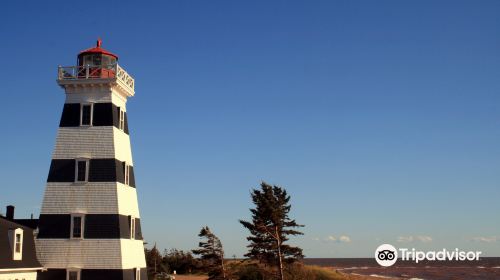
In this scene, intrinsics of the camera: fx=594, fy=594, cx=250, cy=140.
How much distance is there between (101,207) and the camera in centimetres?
3369

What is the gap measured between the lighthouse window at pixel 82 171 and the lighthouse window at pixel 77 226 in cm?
220

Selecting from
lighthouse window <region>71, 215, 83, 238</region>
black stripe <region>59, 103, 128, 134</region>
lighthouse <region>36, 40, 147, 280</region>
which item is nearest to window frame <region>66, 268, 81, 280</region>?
lighthouse <region>36, 40, 147, 280</region>

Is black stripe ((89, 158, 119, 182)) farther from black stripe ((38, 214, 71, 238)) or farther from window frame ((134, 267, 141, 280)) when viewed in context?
window frame ((134, 267, 141, 280))

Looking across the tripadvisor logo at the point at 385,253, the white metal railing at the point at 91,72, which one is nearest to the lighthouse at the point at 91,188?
the white metal railing at the point at 91,72

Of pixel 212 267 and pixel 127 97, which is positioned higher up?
pixel 127 97

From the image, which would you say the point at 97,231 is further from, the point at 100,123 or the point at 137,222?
the point at 100,123

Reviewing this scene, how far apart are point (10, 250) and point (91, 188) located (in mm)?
5400

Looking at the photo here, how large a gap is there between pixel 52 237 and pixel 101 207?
3.22m

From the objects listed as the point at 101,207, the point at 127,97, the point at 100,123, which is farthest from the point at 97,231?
the point at 127,97

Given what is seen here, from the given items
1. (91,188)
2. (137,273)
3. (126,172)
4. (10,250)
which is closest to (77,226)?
(91,188)

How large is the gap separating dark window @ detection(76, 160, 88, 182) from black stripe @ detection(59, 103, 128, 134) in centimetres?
237

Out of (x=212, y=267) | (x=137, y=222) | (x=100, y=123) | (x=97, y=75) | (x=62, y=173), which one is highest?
(x=97, y=75)

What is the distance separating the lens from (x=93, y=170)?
112ft

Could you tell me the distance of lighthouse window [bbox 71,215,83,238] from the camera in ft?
110
